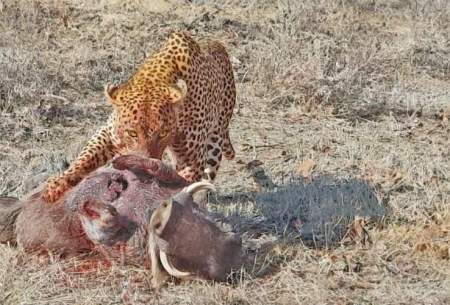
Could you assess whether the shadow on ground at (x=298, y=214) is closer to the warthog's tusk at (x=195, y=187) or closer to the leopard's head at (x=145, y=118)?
the leopard's head at (x=145, y=118)

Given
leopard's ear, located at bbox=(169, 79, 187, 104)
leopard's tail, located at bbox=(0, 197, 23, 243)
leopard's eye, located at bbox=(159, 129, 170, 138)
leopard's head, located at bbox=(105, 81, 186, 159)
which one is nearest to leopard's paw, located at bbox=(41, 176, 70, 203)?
leopard's tail, located at bbox=(0, 197, 23, 243)

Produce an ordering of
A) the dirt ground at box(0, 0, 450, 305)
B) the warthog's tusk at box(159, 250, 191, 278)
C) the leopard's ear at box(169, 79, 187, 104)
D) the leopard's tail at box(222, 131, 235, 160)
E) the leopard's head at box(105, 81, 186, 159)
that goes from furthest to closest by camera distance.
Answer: the leopard's tail at box(222, 131, 235, 160)
the leopard's ear at box(169, 79, 187, 104)
the leopard's head at box(105, 81, 186, 159)
the dirt ground at box(0, 0, 450, 305)
the warthog's tusk at box(159, 250, 191, 278)

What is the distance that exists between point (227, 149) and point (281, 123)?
152cm

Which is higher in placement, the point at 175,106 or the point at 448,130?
the point at 175,106

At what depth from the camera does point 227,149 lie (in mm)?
6914

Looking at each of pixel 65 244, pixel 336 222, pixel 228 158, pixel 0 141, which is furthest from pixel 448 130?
pixel 65 244

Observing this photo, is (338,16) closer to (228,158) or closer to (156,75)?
(228,158)

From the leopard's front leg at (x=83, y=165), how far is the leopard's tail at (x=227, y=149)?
1.44 m

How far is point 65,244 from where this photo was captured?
464cm

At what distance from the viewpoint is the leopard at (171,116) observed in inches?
209

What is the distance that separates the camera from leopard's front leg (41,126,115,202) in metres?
4.85

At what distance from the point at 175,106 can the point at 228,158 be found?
4.90ft

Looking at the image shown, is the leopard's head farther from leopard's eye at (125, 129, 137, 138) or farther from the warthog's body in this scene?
the warthog's body

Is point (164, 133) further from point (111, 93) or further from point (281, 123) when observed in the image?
point (281, 123)
